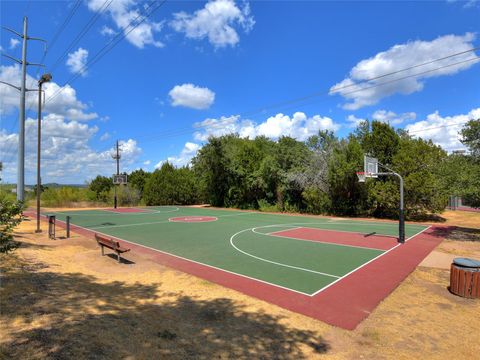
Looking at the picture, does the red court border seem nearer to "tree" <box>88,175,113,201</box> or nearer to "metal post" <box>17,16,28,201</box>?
"metal post" <box>17,16,28,201</box>

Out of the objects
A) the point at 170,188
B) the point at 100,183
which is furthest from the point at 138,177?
the point at 170,188

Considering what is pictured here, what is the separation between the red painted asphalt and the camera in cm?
1367

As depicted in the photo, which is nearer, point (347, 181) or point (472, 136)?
point (472, 136)

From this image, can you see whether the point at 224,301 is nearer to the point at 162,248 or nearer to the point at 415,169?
the point at 162,248

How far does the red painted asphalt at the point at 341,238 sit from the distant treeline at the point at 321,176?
12.7ft

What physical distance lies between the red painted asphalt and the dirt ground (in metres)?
4.72

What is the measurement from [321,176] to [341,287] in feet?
67.2

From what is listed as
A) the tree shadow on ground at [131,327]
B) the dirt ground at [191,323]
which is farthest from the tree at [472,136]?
the tree shadow on ground at [131,327]

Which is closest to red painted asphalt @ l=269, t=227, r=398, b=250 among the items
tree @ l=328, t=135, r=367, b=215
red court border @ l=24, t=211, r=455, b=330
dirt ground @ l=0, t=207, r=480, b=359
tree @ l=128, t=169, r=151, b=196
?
red court border @ l=24, t=211, r=455, b=330

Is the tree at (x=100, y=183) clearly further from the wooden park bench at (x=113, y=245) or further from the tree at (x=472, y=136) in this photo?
the tree at (x=472, y=136)

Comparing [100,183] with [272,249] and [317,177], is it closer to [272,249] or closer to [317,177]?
[317,177]

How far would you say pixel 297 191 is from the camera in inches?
1220

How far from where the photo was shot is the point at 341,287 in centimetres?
803

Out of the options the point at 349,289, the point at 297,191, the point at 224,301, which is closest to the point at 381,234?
the point at 349,289
